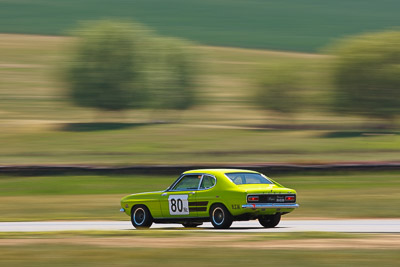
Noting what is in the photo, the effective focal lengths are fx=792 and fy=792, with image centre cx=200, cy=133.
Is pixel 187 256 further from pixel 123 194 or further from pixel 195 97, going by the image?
pixel 195 97

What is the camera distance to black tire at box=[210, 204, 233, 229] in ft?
49.3

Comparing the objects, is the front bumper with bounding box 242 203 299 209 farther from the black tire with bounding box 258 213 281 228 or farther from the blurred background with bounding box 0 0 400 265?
the blurred background with bounding box 0 0 400 265

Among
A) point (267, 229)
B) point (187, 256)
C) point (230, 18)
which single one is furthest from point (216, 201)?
point (230, 18)

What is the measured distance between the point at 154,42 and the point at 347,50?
678 inches

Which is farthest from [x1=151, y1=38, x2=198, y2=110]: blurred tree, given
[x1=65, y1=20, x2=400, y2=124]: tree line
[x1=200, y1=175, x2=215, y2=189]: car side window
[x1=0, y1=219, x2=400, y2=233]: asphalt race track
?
[x1=200, y1=175, x2=215, y2=189]: car side window

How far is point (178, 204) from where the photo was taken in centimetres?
1583

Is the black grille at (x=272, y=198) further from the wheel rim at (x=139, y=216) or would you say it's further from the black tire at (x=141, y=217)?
the wheel rim at (x=139, y=216)

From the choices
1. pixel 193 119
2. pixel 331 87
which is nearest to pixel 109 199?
pixel 331 87

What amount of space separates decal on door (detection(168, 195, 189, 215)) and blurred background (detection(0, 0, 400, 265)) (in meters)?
4.14

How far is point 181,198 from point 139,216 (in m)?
1.22

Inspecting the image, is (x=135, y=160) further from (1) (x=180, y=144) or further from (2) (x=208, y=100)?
(2) (x=208, y=100)

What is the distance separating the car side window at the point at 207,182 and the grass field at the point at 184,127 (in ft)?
65.0

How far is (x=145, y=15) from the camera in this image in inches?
3752

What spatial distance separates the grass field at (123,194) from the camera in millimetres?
20469
